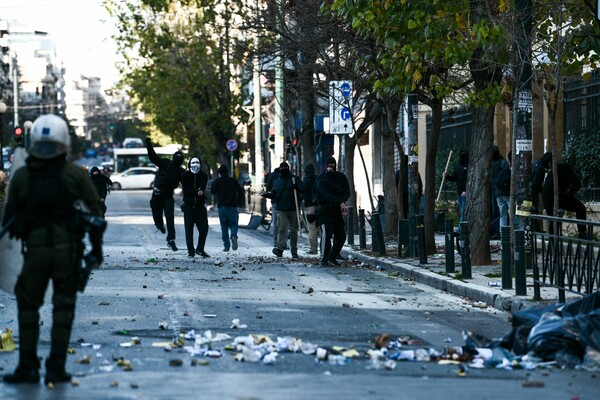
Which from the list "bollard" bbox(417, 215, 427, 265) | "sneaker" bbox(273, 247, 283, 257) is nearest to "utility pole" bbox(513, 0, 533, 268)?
"bollard" bbox(417, 215, 427, 265)

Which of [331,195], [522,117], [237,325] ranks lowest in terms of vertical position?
[237,325]

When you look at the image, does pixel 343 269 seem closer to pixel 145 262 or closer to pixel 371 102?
pixel 145 262

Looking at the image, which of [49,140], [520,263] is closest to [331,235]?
[520,263]

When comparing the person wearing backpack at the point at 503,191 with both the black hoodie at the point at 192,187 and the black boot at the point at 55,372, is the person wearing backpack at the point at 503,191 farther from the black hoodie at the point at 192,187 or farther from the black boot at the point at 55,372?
the black boot at the point at 55,372

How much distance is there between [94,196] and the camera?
365 inches

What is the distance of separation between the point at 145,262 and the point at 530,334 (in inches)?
532

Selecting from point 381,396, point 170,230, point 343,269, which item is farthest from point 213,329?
point 170,230

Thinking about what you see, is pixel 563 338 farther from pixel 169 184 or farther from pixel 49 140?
pixel 169 184

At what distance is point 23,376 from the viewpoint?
9109 millimetres

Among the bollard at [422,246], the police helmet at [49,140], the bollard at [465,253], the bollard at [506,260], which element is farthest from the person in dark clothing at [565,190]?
the police helmet at [49,140]

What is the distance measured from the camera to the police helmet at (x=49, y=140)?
358 inches

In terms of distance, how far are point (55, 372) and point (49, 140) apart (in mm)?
1532

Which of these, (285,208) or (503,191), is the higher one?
(503,191)

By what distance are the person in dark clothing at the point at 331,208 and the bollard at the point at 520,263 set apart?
7.39m
